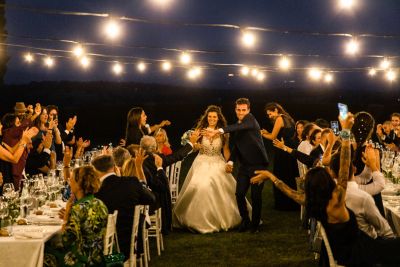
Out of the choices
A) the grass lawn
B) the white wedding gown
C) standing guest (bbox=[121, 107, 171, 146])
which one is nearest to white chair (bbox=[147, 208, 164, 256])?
the grass lawn

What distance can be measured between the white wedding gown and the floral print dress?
3573 mm

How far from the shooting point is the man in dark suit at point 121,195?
520 cm

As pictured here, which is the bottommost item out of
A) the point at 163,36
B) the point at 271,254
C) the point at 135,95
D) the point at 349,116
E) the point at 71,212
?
the point at 271,254

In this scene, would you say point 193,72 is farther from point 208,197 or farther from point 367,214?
point 367,214

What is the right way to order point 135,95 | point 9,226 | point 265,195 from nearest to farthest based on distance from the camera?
point 9,226
point 265,195
point 135,95

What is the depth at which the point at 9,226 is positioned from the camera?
15.7 ft

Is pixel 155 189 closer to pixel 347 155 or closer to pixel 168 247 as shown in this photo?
pixel 168 247

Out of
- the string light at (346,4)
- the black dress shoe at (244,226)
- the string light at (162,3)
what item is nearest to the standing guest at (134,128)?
the black dress shoe at (244,226)

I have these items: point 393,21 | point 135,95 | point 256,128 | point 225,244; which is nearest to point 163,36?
point 393,21

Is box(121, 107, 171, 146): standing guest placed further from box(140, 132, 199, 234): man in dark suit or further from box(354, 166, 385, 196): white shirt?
box(354, 166, 385, 196): white shirt

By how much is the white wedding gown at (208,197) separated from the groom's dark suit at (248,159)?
0.19 meters

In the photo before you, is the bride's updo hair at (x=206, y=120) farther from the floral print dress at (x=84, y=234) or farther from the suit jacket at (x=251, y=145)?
the floral print dress at (x=84, y=234)

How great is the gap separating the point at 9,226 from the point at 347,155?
8.43ft

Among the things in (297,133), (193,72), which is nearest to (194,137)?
(297,133)
